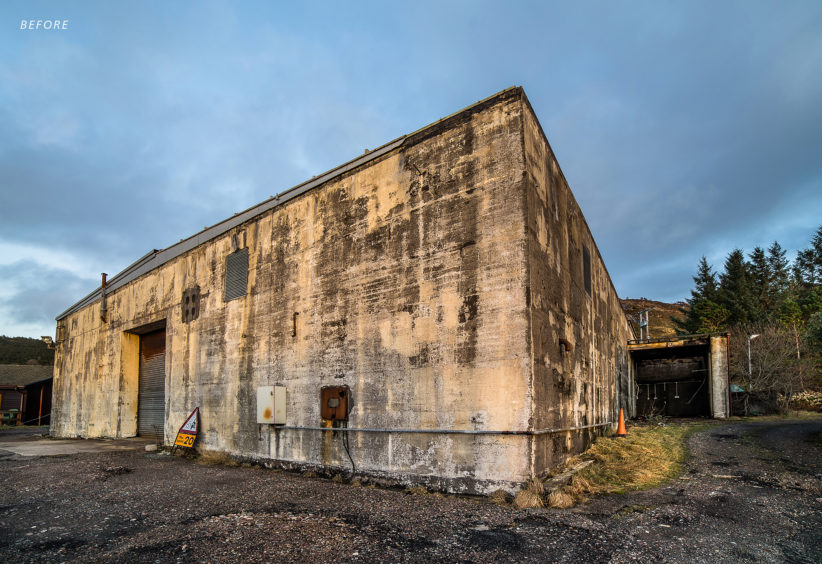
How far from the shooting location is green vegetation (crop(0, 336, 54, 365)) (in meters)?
54.8

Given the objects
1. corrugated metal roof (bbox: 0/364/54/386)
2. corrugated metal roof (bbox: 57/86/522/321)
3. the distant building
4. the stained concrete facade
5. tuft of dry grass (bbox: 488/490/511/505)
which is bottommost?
the distant building

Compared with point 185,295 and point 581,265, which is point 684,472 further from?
point 185,295

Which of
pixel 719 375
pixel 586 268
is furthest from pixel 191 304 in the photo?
pixel 719 375

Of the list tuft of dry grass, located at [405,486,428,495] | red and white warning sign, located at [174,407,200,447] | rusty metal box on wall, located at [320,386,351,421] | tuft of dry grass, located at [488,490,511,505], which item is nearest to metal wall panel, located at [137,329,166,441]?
red and white warning sign, located at [174,407,200,447]

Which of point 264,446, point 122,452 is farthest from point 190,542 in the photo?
point 122,452

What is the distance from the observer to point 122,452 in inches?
470

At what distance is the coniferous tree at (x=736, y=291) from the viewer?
3988 centimetres

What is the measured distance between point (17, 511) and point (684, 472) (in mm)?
9504

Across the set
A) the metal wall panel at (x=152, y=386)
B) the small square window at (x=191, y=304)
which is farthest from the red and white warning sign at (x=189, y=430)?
the metal wall panel at (x=152, y=386)

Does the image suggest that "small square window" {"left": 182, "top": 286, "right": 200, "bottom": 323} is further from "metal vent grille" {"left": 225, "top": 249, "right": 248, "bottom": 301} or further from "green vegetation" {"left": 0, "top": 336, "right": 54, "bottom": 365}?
"green vegetation" {"left": 0, "top": 336, "right": 54, "bottom": 365}

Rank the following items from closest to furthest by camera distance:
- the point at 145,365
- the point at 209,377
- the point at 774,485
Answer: the point at 774,485 → the point at 209,377 → the point at 145,365

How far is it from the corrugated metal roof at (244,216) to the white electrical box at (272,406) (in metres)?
3.86

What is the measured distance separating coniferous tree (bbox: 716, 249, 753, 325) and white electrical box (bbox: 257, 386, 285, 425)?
41705mm

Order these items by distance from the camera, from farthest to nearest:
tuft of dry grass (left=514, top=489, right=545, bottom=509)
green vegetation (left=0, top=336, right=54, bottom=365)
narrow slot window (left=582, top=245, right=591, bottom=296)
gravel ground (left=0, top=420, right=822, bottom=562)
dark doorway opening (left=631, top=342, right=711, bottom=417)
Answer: green vegetation (left=0, top=336, right=54, bottom=365) → dark doorway opening (left=631, top=342, right=711, bottom=417) → narrow slot window (left=582, top=245, right=591, bottom=296) → tuft of dry grass (left=514, top=489, right=545, bottom=509) → gravel ground (left=0, top=420, right=822, bottom=562)
